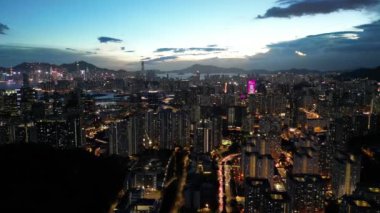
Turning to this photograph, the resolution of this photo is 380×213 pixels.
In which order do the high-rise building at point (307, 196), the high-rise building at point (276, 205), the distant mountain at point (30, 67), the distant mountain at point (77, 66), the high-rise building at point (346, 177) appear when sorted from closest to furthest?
the high-rise building at point (276, 205) → the high-rise building at point (307, 196) → the high-rise building at point (346, 177) → the distant mountain at point (30, 67) → the distant mountain at point (77, 66)

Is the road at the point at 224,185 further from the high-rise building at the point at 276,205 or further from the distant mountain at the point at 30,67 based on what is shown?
the distant mountain at the point at 30,67

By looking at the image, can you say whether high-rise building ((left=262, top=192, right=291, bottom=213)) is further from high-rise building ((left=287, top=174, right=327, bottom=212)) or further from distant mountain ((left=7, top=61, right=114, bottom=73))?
distant mountain ((left=7, top=61, right=114, bottom=73))

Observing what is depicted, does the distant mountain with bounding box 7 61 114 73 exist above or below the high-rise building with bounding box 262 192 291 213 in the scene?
above

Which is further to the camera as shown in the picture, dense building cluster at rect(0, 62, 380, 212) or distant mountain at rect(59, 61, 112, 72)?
distant mountain at rect(59, 61, 112, 72)

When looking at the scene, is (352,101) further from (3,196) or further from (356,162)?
(3,196)

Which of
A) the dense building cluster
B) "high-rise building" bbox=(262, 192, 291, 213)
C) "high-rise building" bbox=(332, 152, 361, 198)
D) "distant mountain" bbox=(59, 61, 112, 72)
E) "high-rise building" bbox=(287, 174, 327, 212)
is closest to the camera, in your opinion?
"high-rise building" bbox=(262, 192, 291, 213)

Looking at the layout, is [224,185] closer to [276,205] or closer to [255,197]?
[255,197]

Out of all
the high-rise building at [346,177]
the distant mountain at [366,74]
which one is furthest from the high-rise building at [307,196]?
the distant mountain at [366,74]

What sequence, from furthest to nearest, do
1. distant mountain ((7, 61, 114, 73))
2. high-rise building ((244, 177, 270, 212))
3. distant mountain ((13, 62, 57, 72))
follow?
distant mountain ((7, 61, 114, 73)) → distant mountain ((13, 62, 57, 72)) → high-rise building ((244, 177, 270, 212))

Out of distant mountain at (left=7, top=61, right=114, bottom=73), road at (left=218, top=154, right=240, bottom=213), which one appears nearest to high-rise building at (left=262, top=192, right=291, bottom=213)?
road at (left=218, top=154, right=240, bottom=213)

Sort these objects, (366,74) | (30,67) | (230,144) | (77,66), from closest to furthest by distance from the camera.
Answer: (230,144) → (366,74) → (30,67) → (77,66)

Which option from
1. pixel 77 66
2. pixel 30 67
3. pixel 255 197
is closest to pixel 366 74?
pixel 255 197

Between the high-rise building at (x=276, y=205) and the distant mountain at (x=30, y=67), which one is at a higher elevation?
the distant mountain at (x=30, y=67)

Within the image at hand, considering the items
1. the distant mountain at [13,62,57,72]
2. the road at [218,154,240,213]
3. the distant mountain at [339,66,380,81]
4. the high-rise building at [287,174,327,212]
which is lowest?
the road at [218,154,240,213]
